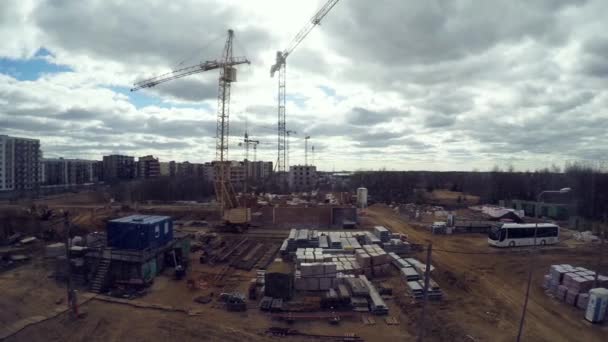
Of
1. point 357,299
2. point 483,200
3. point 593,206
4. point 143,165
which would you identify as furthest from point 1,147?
point 593,206

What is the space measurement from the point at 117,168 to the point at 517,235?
8647cm

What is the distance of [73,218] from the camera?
1147 inches

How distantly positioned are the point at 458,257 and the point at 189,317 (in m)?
15.1

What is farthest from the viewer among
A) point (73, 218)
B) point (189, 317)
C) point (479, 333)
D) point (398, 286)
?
point (73, 218)

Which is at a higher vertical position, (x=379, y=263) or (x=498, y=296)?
(x=379, y=263)

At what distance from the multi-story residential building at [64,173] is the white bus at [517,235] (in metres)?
75.6

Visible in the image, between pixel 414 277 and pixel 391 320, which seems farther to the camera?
pixel 414 277

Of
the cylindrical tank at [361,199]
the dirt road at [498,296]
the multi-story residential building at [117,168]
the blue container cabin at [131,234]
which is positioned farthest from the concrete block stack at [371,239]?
the multi-story residential building at [117,168]

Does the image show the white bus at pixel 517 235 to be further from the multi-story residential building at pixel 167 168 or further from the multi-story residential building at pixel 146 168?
the multi-story residential building at pixel 167 168

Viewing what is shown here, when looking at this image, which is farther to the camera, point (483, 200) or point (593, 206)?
point (483, 200)

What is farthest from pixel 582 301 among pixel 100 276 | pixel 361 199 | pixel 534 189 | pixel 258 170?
pixel 258 170

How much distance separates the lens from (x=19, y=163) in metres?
54.0

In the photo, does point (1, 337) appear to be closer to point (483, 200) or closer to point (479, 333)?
point (479, 333)

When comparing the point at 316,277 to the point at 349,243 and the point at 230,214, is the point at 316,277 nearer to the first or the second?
the point at 349,243
